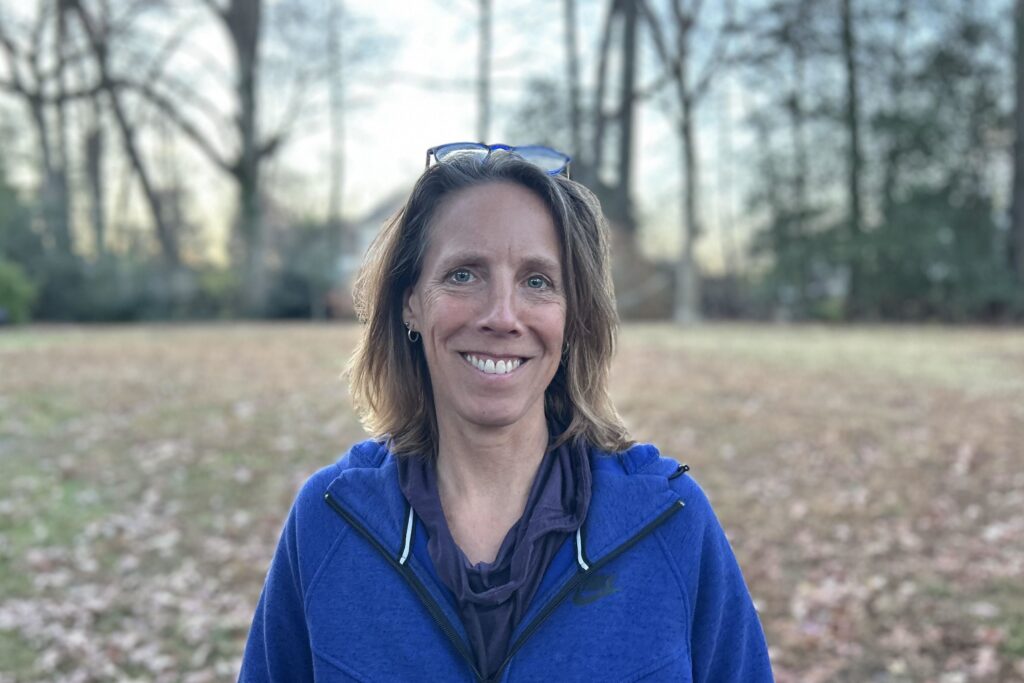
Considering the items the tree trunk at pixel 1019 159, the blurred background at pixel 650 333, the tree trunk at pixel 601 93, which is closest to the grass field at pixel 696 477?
the blurred background at pixel 650 333

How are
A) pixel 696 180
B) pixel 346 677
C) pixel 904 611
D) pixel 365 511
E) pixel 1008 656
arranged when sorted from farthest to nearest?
pixel 696 180 < pixel 904 611 < pixel 1008 656 < pixel 365 511 < pixel 346 677

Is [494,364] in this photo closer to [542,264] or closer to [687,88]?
[542,264]

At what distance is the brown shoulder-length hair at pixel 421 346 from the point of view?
196 centimetres

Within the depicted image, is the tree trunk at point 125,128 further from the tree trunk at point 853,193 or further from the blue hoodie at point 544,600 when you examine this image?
the blue hoodie at point 544,600

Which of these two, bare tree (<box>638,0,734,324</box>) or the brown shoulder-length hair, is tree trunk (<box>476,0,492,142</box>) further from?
the brown shoulder-length hair

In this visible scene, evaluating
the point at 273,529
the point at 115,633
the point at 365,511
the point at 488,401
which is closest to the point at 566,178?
the point at 488,401

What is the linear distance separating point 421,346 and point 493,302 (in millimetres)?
364

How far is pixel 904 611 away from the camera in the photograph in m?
5.46

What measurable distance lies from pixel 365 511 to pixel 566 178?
2.73 feet

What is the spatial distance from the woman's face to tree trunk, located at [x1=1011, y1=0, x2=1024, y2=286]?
74.4 ft

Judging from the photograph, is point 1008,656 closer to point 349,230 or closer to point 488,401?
point 488,401

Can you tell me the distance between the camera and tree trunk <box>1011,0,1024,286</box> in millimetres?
A: 21141

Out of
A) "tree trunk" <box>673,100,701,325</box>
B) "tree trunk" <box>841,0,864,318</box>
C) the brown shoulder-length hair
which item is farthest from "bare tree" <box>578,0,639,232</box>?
the brown shoulder-length hair

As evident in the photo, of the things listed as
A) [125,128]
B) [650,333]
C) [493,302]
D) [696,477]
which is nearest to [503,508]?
[493,302]
